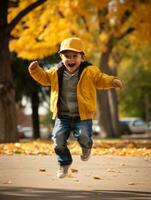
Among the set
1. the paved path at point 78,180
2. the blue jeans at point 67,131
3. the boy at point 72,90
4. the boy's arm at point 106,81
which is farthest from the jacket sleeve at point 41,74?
the paved path at point 78,180

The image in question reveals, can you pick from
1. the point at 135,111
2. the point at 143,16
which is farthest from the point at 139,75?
the point at 143,16

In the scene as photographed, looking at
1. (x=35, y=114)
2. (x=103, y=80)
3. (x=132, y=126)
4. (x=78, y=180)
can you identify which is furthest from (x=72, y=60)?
(x=132, y=126)

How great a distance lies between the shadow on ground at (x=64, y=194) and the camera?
6.80m

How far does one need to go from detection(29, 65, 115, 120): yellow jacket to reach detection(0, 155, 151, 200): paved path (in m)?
0.87

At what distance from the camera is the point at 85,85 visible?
7.96 m

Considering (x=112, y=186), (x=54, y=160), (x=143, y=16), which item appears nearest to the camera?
(x=112, y=186)

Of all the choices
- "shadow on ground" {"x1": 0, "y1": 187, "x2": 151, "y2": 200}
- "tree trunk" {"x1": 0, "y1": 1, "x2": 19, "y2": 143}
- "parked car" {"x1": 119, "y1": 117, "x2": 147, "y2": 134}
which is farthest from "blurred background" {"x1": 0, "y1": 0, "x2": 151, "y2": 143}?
"parked car" {"x1": 119, "y1": 117, "x2": 147, "y2": 134}

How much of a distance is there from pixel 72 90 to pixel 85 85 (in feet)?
0.56

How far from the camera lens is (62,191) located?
7.28 m

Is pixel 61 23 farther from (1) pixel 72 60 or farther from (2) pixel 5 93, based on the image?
(1) pixel 72 60

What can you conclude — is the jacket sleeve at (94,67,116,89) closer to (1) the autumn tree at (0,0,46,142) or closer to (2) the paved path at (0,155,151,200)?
(2) the paved path at (0,155,151,200)

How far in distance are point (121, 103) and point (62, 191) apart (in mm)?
70633

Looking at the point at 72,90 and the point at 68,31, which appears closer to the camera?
the point at 72,90

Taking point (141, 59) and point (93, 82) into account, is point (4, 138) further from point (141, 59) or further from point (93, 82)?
point (141, 59)
